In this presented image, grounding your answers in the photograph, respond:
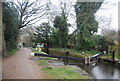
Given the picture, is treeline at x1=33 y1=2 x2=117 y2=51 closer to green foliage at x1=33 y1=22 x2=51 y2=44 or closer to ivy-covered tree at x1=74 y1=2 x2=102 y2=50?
ivy-covered tree at x1=74 y1=2 x2=102 y2=50

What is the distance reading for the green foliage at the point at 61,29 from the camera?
15.9 metres

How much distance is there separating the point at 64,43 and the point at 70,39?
1.03 m

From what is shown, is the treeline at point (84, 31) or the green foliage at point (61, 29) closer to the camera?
the treeline at point (84, 31)

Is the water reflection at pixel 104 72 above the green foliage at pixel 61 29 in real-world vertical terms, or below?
below

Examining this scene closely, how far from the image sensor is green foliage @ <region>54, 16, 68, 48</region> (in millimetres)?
15866

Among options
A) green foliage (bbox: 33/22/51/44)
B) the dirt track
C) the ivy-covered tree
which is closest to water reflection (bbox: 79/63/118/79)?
the dirt track

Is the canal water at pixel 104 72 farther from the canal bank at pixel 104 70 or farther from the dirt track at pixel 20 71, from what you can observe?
the dirt track at pixel 20 71

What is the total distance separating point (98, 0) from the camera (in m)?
10.9

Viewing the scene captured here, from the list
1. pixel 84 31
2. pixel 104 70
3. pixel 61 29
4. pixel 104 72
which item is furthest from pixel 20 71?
pixel 61 29

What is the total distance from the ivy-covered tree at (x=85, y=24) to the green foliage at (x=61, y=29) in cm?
306

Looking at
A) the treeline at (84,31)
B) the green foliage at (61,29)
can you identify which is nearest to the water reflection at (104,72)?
the treeline at (84,31)

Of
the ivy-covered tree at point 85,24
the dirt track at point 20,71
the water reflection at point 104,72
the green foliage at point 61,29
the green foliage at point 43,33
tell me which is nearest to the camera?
the dirt track at point 20,71

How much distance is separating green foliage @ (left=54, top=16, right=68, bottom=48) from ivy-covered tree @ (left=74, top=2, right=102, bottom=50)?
3064 mm

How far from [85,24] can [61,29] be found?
477cm
